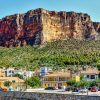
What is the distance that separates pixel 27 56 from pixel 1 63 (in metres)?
16.6

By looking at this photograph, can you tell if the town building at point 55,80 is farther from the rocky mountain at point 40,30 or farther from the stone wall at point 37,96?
the rocky mountain at point 40,30

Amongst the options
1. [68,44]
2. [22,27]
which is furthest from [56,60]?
[22,27]

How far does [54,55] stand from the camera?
14262 cm

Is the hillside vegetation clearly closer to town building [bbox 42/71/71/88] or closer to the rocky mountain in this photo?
the rocky mountain

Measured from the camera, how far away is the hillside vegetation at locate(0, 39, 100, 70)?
123969mm

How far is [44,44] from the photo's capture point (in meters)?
174

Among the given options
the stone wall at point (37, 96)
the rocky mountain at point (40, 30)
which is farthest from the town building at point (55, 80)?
the rocky mountain at point (40, 30)

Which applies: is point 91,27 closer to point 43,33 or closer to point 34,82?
point 43,33

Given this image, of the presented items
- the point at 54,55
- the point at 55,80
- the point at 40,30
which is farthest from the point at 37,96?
the point at 40,30

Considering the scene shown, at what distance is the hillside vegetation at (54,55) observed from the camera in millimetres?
123969

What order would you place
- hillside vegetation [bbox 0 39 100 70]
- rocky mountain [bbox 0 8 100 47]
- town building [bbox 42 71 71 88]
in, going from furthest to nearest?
1. rocky mountain [bbox 0 8 100 47]
2. hillside vegetation [bbox 0 39 100 70]
3. town building [bbox 42 71 71 88]

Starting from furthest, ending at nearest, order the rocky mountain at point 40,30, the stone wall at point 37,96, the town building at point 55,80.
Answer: the rocky mountain at point 40,30 < the town building at point 55,80 < the stone wall at point 37,96

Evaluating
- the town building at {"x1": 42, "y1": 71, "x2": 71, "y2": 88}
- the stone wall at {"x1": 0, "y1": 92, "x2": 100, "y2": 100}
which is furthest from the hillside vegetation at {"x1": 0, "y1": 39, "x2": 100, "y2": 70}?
the stone wall at {"x1": 0, "y1": 92, "x2": 100, "y2": 100}

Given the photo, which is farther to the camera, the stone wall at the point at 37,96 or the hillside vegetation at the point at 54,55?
the hillside vegetation at the point at 54,55
